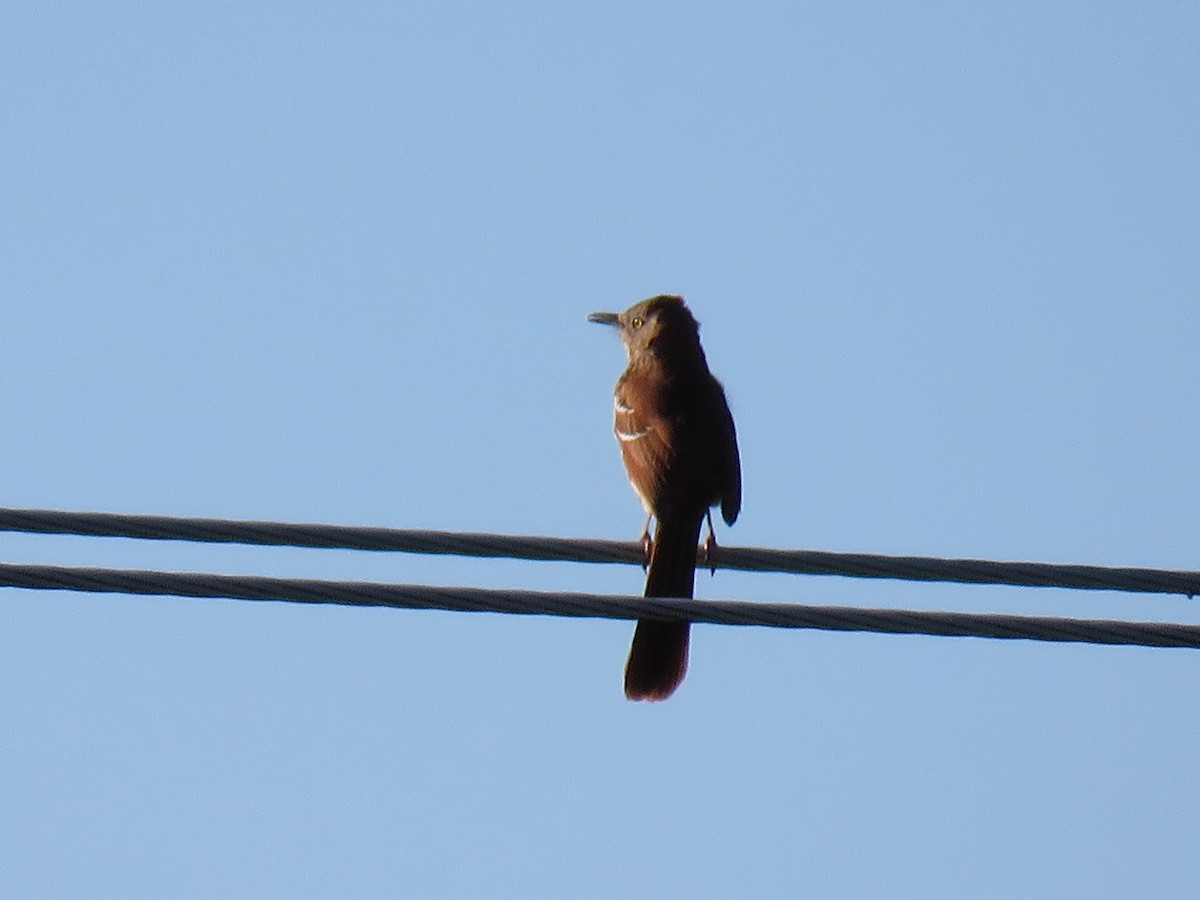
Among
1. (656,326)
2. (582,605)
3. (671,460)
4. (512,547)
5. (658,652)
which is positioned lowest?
(582,605)

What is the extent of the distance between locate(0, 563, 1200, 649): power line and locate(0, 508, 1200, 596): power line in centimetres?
27

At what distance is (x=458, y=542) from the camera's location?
20.0ft

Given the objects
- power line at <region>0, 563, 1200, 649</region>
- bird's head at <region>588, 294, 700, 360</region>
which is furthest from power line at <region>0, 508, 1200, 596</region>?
bird's head at <region>588, 294, 700, 360</region>

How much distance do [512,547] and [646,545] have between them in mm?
1658

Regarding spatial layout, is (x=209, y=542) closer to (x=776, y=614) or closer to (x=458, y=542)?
(x=458, y=542)

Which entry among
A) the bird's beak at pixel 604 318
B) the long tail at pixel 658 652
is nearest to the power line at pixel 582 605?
the long tail at pixel 658 652

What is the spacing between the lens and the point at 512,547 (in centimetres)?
612

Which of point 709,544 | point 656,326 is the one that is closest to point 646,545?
point 709,544

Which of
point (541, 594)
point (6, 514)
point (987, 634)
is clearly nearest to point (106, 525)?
point (6, 514)

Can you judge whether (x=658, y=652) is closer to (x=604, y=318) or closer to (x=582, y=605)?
(x=582, y=605)

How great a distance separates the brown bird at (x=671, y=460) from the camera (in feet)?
27.9

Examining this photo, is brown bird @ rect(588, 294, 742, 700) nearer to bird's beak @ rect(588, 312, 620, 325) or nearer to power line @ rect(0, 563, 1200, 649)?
bird's beak @ rect(588, 312, 620, 325)

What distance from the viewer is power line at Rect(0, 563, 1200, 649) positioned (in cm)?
566

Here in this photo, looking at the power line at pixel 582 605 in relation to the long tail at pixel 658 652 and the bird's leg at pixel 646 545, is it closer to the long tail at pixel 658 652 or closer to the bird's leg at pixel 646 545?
the bird's leg at pixel 646 545
